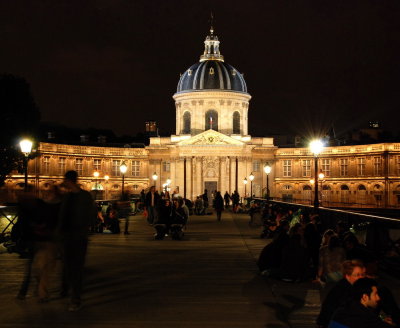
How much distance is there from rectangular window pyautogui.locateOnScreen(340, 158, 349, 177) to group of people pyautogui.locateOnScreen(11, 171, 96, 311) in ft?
262

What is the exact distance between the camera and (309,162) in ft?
301

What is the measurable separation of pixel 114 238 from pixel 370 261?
16852mm

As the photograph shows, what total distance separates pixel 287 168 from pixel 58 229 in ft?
270

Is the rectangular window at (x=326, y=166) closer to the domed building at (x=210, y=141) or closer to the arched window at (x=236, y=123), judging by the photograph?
the domed building at (x=210, y=141)

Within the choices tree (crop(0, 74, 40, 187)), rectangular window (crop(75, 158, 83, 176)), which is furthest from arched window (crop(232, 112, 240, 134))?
tree (crop(0, 74, 40, 187))

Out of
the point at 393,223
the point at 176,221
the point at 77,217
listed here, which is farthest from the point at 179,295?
the point at 176,221

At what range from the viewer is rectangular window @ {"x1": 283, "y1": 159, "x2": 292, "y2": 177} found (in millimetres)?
92062

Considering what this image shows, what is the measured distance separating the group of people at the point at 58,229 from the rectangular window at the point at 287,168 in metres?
81.3

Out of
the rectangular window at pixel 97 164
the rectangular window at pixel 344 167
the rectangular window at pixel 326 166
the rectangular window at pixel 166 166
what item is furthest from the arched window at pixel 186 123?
the rectangular window at pixel 344 167

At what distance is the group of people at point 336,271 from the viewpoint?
259 inches

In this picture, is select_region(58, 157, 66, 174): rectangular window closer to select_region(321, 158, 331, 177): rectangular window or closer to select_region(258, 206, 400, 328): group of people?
select_region(321, 158, 331, 177): rectangular window

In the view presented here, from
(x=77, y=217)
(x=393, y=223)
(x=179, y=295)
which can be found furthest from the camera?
(x=393, y=223)

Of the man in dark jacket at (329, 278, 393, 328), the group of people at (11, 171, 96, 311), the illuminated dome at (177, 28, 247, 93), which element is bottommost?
the man in dark jacket at (329, 278, 393, 328)

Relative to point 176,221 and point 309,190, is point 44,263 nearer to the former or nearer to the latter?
point 176,221
